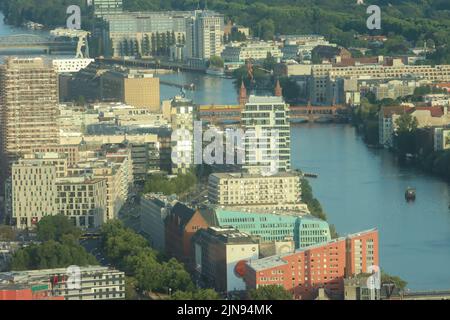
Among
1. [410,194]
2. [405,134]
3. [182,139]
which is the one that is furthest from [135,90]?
[410,194]

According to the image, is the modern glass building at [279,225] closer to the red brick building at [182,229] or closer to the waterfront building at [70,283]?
the red brick building at [182,229]

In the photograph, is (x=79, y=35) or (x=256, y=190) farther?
(x=79, y=35)

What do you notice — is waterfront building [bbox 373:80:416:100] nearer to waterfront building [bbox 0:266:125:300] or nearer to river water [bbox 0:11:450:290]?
river water [bbox 0:11:450:290]

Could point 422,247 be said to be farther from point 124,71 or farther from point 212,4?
point 212,4

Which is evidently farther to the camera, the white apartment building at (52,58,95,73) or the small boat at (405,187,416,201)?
the white apartment building at (52,58,95,73)

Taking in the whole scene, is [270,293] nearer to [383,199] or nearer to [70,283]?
[70,283]

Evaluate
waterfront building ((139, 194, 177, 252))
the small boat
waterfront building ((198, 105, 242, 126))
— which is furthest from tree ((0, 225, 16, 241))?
waterfront building ((198, 105, 242, 126))

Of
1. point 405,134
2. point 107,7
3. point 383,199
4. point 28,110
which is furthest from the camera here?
point 107,7

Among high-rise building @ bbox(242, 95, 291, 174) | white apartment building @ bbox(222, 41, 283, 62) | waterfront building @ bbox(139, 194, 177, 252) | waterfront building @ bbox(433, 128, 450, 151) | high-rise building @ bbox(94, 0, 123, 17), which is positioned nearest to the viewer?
waterfront building @ bbox(139, 194, 177, 252)
